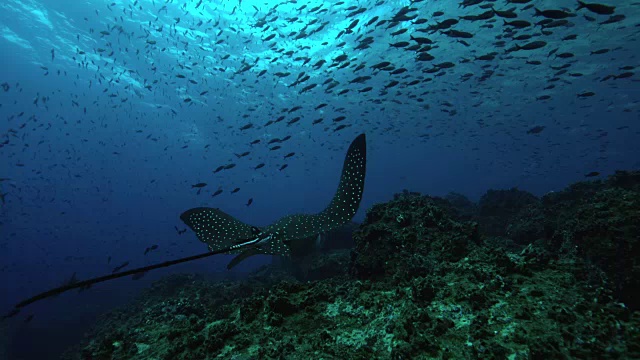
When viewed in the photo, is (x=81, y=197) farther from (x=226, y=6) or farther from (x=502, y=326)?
(x=502, y=326)

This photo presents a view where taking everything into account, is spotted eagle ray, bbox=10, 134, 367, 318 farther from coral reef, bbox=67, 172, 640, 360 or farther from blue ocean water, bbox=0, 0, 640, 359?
blue ocean water, bbox=0, 0, 640, 359

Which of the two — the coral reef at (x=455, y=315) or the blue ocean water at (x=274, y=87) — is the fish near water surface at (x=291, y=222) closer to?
the coral reef at (x=455, y=315)

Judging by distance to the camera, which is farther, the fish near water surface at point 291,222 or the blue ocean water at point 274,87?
the blue ocean water at point 274,87

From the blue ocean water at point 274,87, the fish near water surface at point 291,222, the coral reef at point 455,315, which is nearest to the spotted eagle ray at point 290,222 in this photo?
the fish near water surface at point 291,222

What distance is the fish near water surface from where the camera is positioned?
4051 mm

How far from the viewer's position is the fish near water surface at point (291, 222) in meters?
4.05

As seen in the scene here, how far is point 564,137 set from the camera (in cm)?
5106

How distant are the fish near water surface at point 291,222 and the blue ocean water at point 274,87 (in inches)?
309

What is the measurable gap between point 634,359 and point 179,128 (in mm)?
51979

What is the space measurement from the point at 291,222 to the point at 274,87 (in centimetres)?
2986

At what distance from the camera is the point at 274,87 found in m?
31.8

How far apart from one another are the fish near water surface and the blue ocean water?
7.84 meters

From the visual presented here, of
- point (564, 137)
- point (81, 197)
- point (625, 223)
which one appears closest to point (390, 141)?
point (564, 137)

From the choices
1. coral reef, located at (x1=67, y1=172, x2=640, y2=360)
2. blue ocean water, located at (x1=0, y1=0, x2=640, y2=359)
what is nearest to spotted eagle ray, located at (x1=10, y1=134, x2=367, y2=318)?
coral reef, located at (x1=67, y1=172, x2=640, y2=360)
